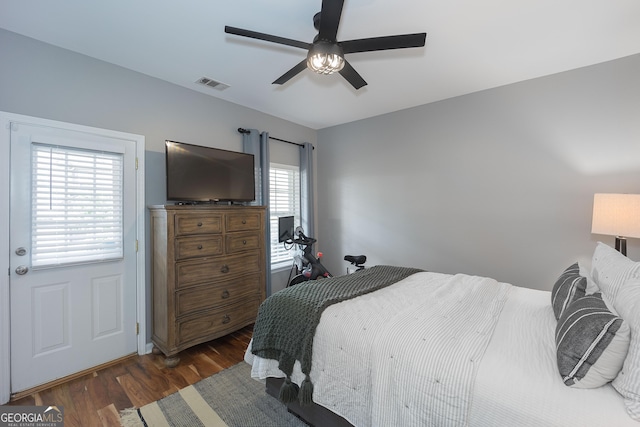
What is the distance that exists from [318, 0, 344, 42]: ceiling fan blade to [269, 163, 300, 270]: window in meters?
2.37

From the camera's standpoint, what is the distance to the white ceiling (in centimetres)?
183

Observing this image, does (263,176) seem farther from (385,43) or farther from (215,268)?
(385,43)

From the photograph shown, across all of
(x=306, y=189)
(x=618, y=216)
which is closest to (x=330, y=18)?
(x=618, y=216)

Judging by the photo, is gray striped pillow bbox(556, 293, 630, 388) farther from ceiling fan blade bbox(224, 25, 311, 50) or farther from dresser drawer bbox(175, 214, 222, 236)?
dresser drawer bbox(175, 214, 222, 236)

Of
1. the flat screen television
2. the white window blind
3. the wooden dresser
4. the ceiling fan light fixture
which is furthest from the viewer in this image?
the flat screen television

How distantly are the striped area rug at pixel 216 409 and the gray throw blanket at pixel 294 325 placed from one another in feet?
1.55

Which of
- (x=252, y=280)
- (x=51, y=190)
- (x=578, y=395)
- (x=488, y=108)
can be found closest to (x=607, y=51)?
(x=488, y=108)

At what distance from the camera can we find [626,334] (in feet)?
3.17

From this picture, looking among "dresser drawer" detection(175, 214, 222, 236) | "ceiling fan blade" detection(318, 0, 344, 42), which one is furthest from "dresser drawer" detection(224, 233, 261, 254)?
"ceiling fan blade" detection(318, 0, 344, 42)

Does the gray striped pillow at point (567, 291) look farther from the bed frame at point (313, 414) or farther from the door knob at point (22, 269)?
the door knob at point (22, 269)

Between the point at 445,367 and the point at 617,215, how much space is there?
2134mm

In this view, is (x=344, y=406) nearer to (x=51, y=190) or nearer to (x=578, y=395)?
(x=578, y=395)

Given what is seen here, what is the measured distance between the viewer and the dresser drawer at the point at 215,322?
2498mm

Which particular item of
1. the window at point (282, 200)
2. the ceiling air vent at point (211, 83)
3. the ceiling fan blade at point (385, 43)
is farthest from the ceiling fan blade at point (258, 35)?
the window at point (282, 200)
